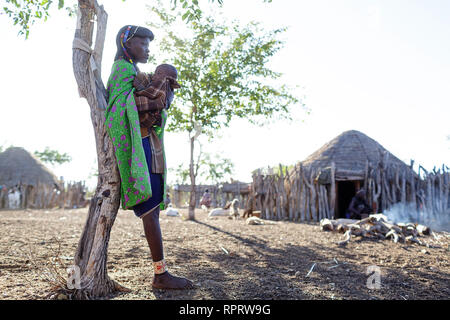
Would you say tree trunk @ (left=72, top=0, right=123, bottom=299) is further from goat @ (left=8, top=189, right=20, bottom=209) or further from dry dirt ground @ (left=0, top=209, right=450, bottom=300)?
goat @ (left=8, top=189, right=20, bottom=209)

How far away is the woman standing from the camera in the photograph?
224 centimetres

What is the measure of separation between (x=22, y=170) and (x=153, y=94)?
85.4 ft

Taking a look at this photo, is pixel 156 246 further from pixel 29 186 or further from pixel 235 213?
pixel 29 186

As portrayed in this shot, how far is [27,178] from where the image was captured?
23625 millimetres

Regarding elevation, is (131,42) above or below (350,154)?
below

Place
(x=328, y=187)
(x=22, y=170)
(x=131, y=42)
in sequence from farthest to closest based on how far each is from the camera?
(x=22, y=170) → (x=328, y=187) → (x=131, y=42)

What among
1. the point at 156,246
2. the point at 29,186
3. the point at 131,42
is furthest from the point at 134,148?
the point at 29,186

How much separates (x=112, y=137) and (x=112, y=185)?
1.10ft

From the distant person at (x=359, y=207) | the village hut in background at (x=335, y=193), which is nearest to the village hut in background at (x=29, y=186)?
the village hut in background at (x=335, y=193)

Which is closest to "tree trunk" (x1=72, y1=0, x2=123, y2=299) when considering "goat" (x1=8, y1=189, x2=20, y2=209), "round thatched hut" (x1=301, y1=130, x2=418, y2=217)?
"round thatched hut" (x1=301, y1=130, x2=418, y2=217)

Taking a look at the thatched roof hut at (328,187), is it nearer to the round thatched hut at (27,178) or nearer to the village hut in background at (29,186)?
the village hut in background at (29,186)

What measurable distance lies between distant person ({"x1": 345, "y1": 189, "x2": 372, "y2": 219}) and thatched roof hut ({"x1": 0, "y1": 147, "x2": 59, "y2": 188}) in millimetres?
19969

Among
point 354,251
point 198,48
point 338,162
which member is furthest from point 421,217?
point 198,48
